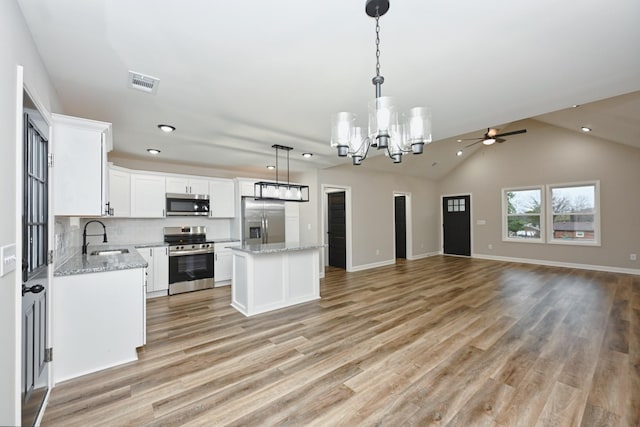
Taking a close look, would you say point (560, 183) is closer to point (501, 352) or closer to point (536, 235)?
point (536, 235)

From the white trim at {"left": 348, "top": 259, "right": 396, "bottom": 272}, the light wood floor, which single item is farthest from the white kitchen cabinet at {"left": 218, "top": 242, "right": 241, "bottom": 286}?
the white trim at {"left": 348, "top": 259, "right": 396, "bottom": 272}

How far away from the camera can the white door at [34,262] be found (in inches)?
62.9

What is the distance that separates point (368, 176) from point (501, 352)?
5.13 metres

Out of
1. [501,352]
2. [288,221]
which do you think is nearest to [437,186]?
[288,221]

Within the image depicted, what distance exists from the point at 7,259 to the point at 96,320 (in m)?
1.43

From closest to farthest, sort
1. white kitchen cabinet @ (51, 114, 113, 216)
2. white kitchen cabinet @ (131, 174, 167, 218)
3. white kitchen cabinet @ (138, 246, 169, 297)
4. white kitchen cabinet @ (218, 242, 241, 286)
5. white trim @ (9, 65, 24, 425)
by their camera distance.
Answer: white trim @ (9, 65, 24, 425) → white kitchen cabinet @ (51, 114, 113, 216) → white kitchen cabinet @ (138, 246, 169, 297) → white kitchen cabinet @ (131, 174, 167, 218) → white kitchen cabinet @ (218, 242, 241, 286)

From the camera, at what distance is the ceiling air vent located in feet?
7.18

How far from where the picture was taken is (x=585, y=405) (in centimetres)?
189

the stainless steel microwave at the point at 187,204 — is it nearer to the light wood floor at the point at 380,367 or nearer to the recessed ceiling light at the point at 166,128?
the light wood floor at the point at 380,367

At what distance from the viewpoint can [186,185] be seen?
16.7 ft

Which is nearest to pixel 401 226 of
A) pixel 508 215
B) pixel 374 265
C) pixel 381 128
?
pixel 374 265

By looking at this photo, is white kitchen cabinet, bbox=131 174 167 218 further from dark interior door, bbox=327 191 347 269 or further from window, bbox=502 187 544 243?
window, bbox=502 187 544 243

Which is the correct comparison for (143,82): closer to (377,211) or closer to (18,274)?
(18,274)

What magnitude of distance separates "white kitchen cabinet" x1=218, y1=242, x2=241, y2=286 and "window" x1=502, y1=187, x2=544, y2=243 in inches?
295
